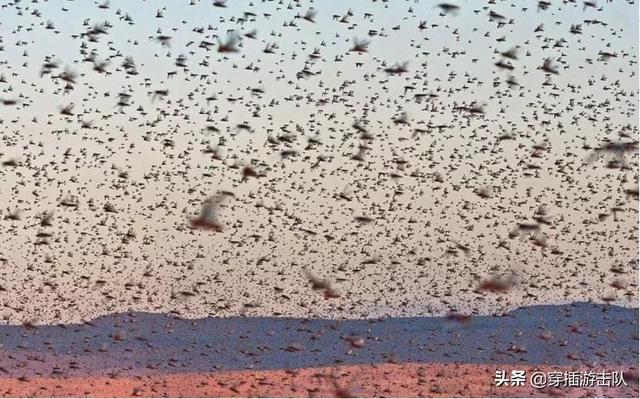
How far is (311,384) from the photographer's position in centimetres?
3378

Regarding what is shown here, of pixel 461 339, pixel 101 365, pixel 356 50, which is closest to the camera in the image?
pixel 356 50

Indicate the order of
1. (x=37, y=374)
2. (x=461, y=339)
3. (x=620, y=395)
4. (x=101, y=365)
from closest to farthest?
(x=620, y=395) < (x=37, y=374) < (x=101, y=365) < (x=461, y=339)

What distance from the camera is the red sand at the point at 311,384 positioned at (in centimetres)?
3153

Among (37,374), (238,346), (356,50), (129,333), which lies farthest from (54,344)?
(356,50)

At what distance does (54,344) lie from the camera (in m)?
45.2

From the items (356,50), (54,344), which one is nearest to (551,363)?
(356,50)

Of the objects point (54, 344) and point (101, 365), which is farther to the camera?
point (54, 344)

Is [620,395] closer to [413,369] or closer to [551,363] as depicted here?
[551,363]

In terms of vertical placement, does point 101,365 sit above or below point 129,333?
above

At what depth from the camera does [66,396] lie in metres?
31.6

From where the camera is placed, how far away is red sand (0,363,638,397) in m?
31.5

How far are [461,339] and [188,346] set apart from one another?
32.4 ft

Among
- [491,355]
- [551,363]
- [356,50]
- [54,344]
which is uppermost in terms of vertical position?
[356,50]

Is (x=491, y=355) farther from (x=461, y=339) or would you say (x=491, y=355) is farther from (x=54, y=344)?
(x=54, y=344)
